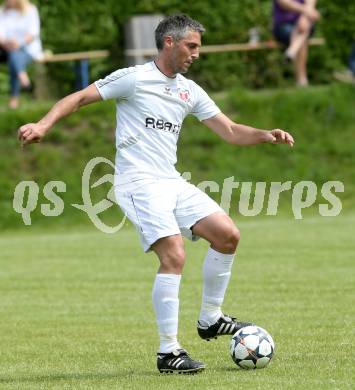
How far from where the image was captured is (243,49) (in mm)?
21625

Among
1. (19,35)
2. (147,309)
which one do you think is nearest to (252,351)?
(147,309)

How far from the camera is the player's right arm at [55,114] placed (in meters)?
6.97

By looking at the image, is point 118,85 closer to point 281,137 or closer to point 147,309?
point 281,137

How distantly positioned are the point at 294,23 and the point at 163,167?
12.5 meters

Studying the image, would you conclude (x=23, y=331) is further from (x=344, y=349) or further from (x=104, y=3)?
(x=104, y=3)

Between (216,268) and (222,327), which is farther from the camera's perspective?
(222,327)

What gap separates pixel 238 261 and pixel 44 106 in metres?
7.00

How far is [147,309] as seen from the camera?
1038cm

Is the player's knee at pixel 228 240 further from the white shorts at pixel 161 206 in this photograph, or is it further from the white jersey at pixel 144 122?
the white jersey at pixel 144 122

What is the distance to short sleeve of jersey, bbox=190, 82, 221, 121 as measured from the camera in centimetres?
800

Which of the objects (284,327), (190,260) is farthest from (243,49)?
(284,327)

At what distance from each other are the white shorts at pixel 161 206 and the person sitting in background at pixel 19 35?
11450 millimetres

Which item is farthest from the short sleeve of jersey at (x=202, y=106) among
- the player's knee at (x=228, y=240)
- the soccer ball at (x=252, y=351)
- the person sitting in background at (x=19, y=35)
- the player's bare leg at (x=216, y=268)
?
the person sitting in background at (x=19, y=35)

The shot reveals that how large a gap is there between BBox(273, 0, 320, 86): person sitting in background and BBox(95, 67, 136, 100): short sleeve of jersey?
11994 mm
